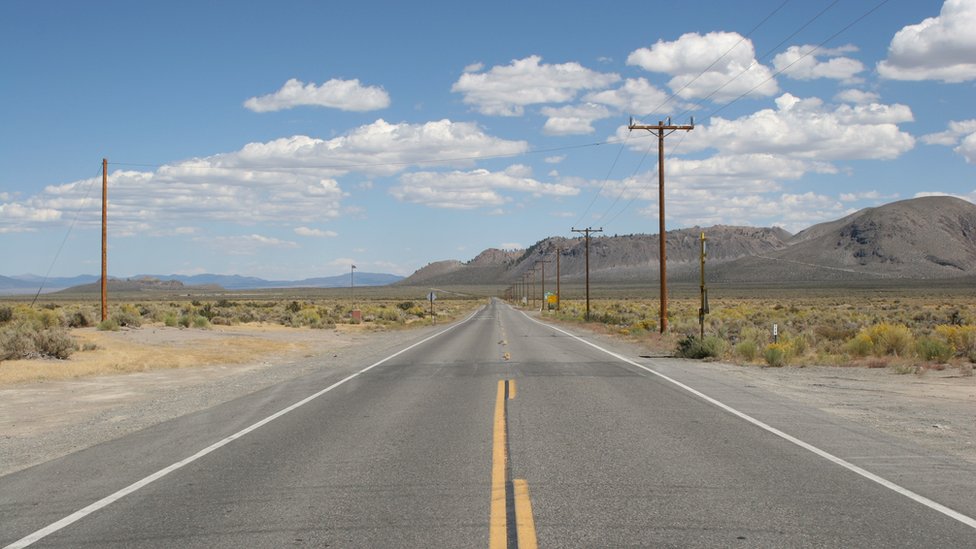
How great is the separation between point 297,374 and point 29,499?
1363 centimetres

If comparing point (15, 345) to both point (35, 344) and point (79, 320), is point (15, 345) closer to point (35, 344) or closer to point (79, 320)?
point (35, 344)

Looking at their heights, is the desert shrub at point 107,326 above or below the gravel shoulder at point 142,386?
above

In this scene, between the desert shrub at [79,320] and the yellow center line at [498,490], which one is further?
the desert shrub at [79,320]

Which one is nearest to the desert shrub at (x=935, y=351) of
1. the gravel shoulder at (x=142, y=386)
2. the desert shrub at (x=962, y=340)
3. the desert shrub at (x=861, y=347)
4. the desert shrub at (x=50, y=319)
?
the desert shrub at (x=962, y=340)

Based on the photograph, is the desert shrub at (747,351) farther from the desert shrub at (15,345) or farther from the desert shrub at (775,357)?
the desert shrub at (15,345)

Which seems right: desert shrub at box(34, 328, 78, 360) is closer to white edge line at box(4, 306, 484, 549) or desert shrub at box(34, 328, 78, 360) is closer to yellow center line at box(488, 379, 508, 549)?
white edge line at box(4, 306, 484, 549)

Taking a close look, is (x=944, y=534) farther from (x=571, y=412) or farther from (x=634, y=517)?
(x=571, y=412)

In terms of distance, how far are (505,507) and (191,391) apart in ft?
40.7

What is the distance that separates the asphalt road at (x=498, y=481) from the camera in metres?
6.57

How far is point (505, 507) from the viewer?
7.25 meters

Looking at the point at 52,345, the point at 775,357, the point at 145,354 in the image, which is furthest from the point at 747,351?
the point at 52,345

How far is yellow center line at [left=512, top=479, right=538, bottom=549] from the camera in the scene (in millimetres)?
6270

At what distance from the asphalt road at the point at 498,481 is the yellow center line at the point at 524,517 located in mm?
31

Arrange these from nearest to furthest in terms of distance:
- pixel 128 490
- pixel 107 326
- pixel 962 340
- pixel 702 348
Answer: pixel 128 490 < pixel 962 340 < pixel 702 348 < pixel 107 326
